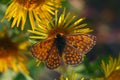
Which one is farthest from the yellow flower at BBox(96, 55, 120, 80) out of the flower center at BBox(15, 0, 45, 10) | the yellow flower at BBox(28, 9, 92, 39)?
the flower center at BBox(15, 0, 45, 10)

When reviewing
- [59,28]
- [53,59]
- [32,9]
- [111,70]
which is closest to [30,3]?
[32,9]

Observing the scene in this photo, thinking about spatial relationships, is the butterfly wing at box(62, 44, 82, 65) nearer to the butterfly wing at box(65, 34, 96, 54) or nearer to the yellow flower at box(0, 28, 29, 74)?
the butterfly wing at box(65, 34, 96, 54)

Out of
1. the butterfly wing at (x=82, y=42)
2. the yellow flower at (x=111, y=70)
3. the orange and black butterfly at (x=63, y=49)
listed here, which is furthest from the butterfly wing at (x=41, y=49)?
the yellow flower at (x=111, y=70)

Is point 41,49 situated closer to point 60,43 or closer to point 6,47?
point 60,43

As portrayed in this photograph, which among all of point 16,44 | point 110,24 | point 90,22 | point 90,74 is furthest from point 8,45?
point 110,24

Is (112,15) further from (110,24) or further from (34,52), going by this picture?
(34,52)

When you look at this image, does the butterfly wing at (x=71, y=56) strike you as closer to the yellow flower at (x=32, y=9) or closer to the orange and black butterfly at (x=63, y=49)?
the orange and black butterfly at (x=63, y=49)
